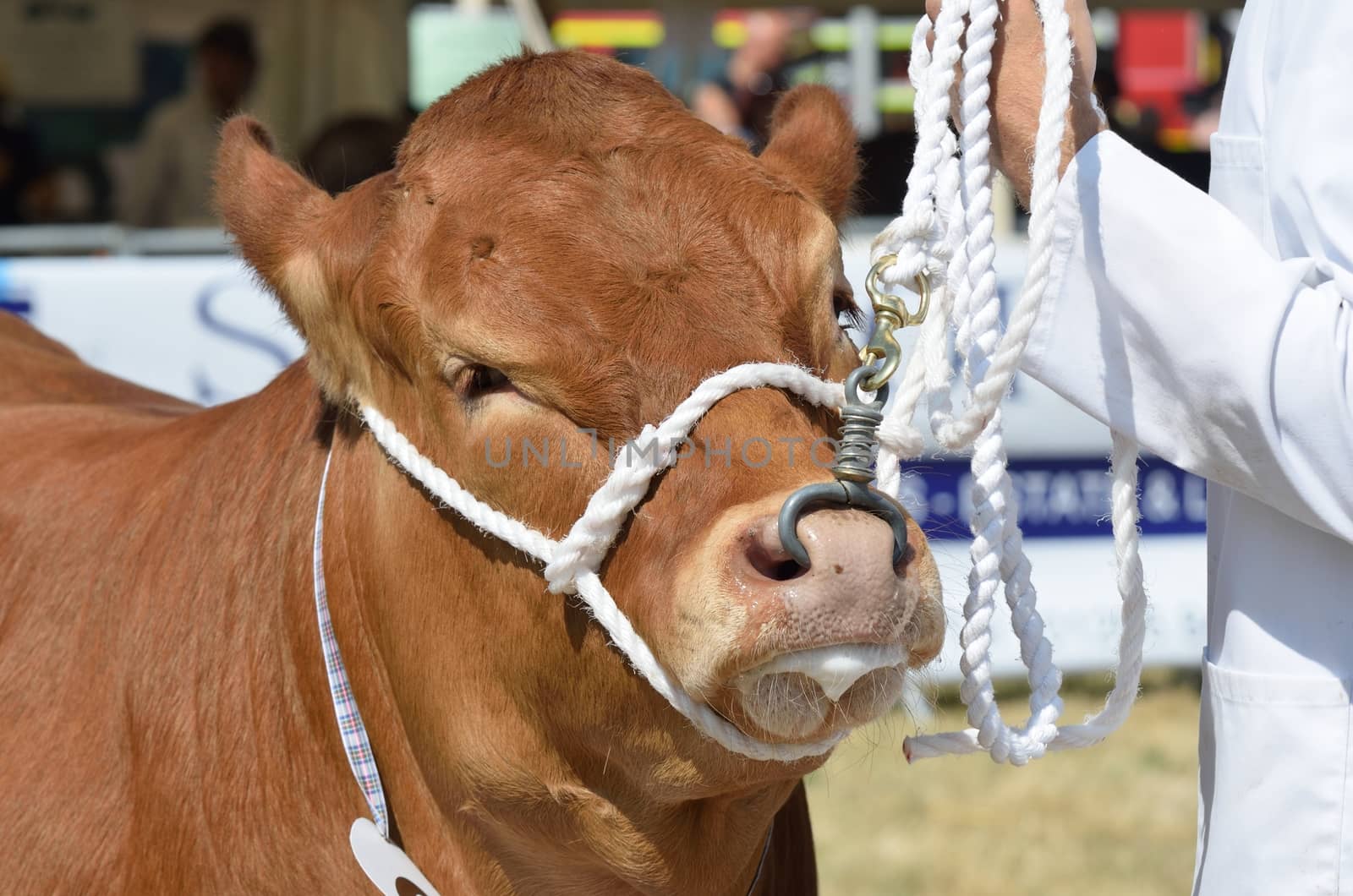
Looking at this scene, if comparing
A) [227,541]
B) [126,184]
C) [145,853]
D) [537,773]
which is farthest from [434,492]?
[126,184]

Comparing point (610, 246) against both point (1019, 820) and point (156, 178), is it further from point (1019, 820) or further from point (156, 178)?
point (156, 178)

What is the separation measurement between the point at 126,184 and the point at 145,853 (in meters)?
6.70

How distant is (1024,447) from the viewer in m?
6.10

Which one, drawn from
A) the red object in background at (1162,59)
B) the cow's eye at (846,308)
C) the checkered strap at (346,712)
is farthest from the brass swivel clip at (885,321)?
the red object in background at (1162,59)

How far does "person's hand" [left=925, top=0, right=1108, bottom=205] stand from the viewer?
1.78m

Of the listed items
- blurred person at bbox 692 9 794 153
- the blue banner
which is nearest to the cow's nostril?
the blue banner

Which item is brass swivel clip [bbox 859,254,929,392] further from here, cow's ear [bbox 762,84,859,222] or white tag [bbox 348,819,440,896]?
white tag [bbox 348,819,440,896]

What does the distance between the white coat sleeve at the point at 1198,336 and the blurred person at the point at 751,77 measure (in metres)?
7.07

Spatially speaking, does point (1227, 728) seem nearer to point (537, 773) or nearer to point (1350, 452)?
point (1350, 452)

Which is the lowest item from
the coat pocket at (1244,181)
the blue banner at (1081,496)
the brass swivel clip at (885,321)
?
the blue banner at (1081,496)

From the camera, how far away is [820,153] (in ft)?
7.10

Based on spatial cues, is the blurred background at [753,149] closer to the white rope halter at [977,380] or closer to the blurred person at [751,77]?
the blurred person at [751,77]

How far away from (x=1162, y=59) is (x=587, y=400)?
1313cm

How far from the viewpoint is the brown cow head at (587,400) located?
157 cm
